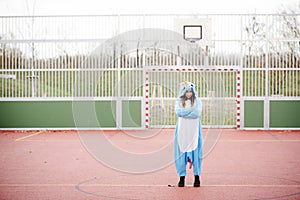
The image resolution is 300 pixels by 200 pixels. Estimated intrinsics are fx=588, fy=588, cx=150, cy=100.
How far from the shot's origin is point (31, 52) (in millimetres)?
22906

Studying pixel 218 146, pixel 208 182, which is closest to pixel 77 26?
pixel 218 146

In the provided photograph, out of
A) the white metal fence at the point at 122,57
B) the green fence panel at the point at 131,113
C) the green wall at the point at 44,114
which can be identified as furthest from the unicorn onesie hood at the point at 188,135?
the green wall at the point at 44,114

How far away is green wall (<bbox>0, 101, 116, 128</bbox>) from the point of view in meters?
23.0

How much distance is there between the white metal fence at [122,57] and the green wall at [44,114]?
0.91ft

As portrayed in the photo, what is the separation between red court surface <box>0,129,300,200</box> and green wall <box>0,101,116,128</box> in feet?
15.5

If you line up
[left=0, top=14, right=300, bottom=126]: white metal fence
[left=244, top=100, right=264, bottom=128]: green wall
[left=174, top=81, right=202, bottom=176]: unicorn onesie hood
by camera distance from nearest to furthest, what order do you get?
[left=174, top=81, right=202, bottom=176]: unicorn onesie hood
[left=0, top=14, right=300, bottom=126]: white metal fence
[left=244, top=100, right=264, bottom=128]: green wall

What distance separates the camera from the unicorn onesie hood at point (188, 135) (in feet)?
30.4

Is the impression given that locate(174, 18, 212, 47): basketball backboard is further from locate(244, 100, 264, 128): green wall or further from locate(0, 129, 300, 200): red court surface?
locate(0, 129, 300, 200): red court surface

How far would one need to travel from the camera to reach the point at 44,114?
905 inches

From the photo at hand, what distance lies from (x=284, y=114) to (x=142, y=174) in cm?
1287

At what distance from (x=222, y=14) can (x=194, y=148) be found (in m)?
14.0

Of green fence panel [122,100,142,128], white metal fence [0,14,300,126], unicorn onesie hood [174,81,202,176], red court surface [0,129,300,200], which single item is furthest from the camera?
green fence panel [122,100,142,128]

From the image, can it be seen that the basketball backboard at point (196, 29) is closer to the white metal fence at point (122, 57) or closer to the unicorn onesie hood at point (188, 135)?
the white metal fence at point (122, 57)

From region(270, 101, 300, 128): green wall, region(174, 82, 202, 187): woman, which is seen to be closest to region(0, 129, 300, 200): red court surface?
region(174, 82, 202, 187): woman
